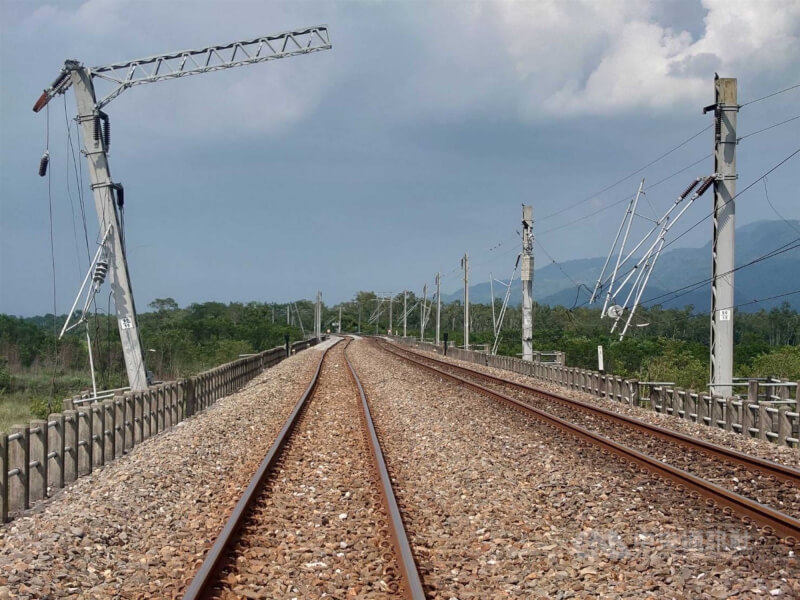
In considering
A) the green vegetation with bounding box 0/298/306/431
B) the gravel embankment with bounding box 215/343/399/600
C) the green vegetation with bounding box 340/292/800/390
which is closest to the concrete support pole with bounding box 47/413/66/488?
the gravel embankment with bounding box 215/343/399/600

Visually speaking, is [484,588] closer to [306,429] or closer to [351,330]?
[306,429]

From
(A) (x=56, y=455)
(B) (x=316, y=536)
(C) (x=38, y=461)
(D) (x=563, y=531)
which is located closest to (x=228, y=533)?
(B) (x=316, y=536)

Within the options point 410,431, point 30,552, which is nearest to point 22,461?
point 30,552

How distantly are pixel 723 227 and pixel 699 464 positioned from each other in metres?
10.1

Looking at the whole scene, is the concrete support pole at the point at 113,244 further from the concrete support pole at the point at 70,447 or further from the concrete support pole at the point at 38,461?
the concrete support pole at the point at 38,461

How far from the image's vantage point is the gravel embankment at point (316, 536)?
5.88m

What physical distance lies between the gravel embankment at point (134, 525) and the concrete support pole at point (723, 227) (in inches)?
456

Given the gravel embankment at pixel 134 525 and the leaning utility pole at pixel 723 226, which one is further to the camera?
the leaning utility pole at pixel 723 226

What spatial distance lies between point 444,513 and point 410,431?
20.0 ft

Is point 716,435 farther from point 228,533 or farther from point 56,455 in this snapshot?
point 56,455

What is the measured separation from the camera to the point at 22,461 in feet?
27.4

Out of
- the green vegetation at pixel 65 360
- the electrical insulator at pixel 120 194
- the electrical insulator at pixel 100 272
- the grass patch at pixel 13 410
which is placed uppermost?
the electrical insulator at pixel 120 194

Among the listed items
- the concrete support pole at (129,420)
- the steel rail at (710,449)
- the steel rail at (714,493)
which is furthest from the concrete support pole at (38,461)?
the steel rail at (710,449)

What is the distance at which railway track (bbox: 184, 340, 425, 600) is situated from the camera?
5.84 m
